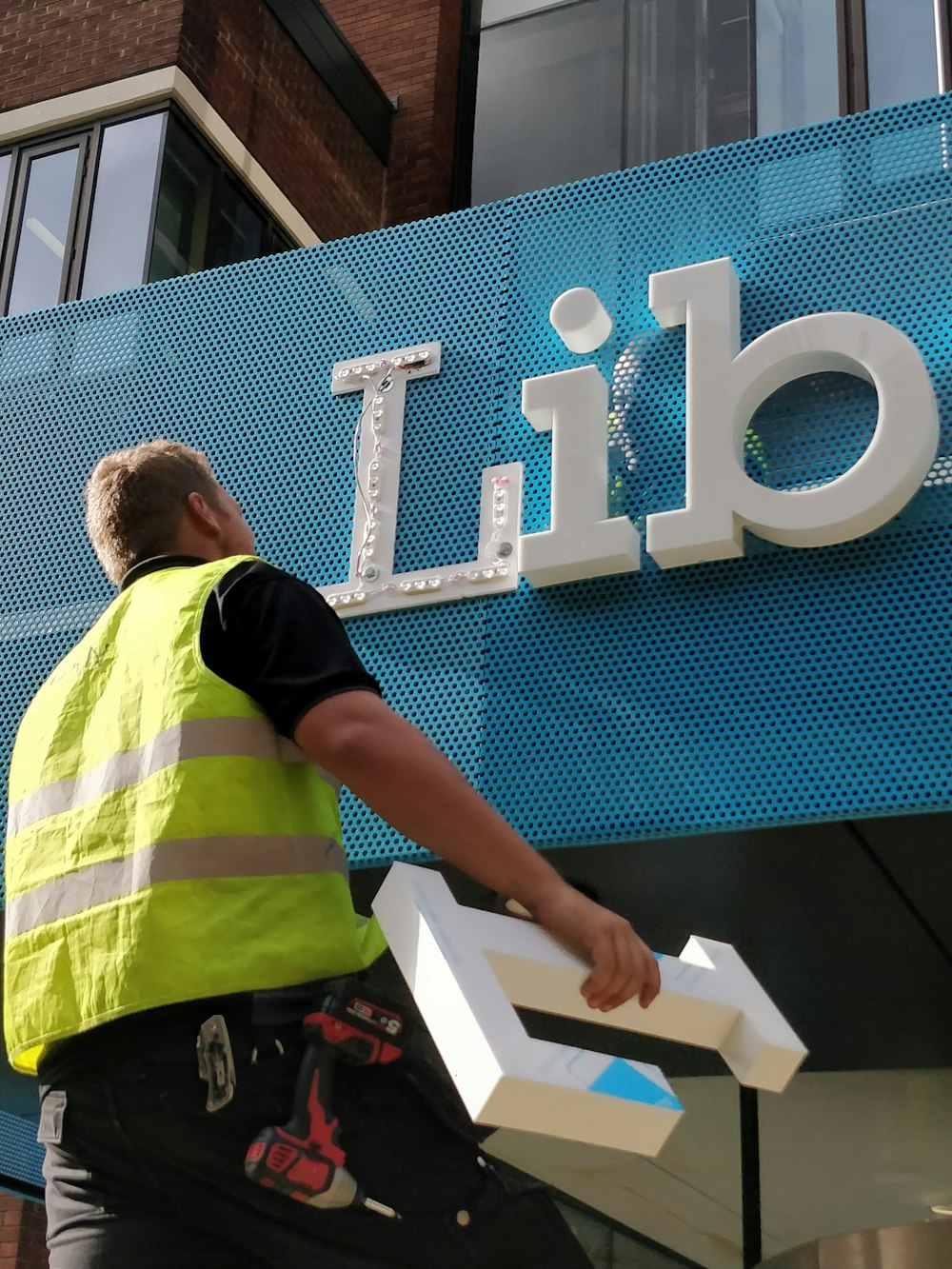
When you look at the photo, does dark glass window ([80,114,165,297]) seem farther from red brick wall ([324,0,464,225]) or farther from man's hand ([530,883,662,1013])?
man's hand ([530,883,662,1013])

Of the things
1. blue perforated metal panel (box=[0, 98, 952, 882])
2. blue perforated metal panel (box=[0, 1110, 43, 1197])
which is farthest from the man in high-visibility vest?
blue perforated metal panel (box=[0, 1110, 43, 1197])

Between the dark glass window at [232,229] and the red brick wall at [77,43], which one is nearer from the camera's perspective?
the dark glass window at [232,229]

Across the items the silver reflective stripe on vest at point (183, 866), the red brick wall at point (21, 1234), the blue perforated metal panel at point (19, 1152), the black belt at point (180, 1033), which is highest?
the red brick wall at point (21, 1234)

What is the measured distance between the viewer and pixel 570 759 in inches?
163

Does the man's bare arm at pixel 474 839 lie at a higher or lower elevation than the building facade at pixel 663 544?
lower

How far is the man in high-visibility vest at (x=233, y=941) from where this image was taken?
2369mm

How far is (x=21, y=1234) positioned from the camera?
38.7 ft

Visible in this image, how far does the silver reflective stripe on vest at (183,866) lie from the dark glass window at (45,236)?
7926mm

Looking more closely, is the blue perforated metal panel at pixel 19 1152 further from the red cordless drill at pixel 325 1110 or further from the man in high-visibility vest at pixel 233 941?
the red cordless drill at pixel 325 1110

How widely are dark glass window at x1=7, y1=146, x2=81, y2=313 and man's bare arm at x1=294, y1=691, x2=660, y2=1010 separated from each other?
27.1ft

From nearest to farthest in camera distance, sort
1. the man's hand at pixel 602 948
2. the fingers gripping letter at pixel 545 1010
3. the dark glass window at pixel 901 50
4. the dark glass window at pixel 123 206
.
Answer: the fingers gripping letter at pixel 545 1010
the man's hand at pixel 602 948
the dark glass window at pixel 901 50
the dark glass window at pixel 123 206

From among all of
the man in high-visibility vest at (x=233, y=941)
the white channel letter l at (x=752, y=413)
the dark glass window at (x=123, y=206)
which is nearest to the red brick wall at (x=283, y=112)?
the dark glass window at (x=123, y=206)

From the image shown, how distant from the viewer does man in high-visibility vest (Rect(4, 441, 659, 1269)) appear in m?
2.37

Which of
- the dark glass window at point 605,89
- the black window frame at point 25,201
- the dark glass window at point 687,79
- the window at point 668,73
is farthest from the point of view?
the black window frame at point 25,201
